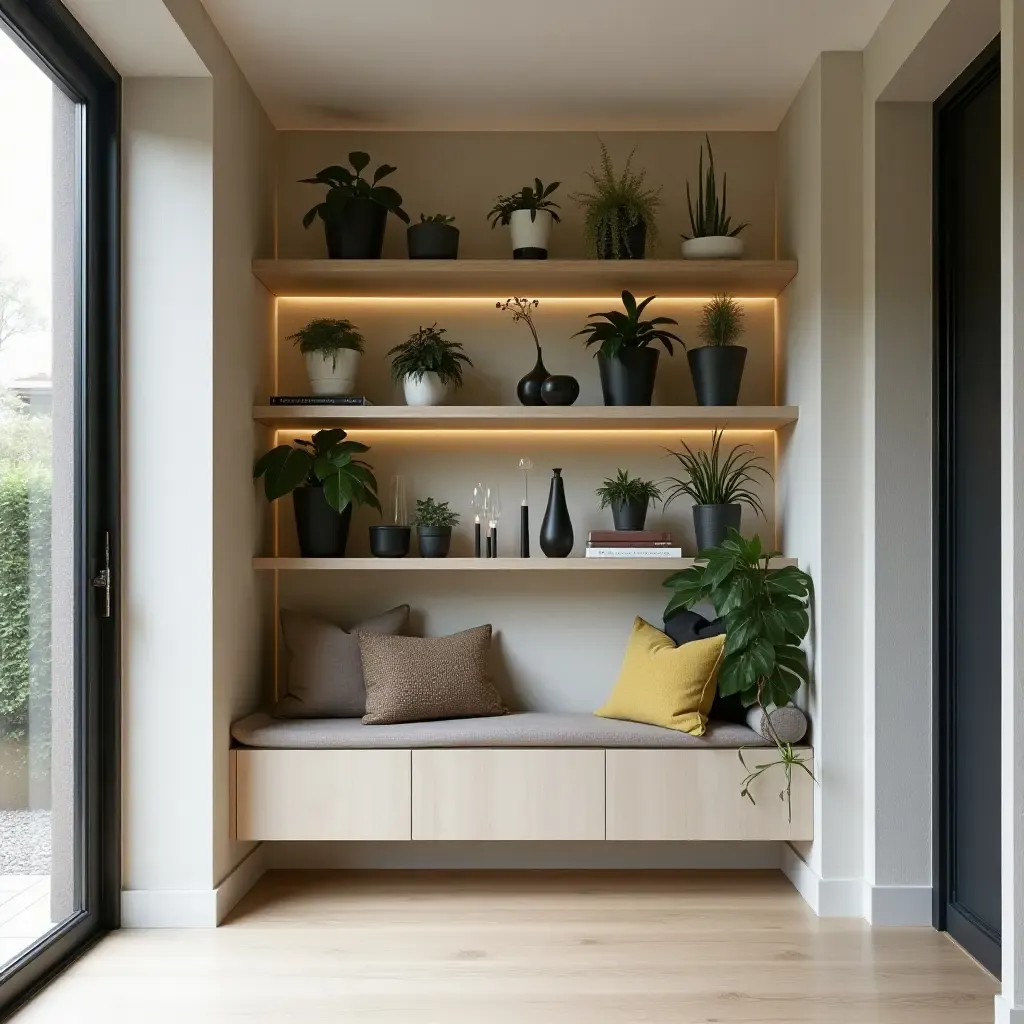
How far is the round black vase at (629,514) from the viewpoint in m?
3.97

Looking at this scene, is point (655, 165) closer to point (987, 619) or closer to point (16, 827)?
point (987, 619)

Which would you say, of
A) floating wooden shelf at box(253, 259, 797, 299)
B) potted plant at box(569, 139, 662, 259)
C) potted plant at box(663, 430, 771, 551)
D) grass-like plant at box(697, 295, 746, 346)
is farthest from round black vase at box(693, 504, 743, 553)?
potted plant at box(569, 139, 662, 259)

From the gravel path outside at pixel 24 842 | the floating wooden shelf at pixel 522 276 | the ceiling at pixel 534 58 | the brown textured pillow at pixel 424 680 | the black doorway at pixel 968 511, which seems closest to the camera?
the gravel path outside at pixel 24 842

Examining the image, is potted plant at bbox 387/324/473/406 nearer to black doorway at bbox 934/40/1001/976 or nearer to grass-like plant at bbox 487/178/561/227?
grass-like plant at bbox 487/178/561/227

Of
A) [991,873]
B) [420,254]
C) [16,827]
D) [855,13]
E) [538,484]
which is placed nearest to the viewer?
[16,827]

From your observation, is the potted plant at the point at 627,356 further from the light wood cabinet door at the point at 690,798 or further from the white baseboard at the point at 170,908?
the white baseboard at the point at 170,908

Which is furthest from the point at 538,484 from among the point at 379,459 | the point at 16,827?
the point at 16,827

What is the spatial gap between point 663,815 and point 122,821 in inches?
65.9

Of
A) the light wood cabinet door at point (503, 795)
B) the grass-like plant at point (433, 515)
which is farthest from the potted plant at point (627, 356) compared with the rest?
the light wood cabinet door at point (503, 795)

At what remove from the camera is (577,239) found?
13.9 ft

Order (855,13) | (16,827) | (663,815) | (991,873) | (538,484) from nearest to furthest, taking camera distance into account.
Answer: (16,827), (991,873), (855,13), (663,815), (538,484)

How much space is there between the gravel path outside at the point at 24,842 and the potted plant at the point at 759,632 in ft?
6.69

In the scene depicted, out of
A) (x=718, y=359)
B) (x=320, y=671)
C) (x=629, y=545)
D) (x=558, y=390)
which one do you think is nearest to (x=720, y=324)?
(x=718, y=359)

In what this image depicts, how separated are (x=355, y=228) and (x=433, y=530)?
109cm
